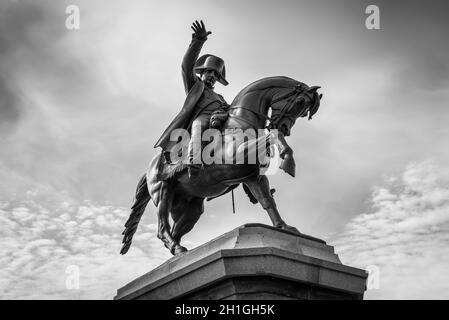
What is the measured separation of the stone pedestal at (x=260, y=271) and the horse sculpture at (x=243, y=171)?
2.14ft

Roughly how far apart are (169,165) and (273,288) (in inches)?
147

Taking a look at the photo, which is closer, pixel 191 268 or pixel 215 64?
pixel 191 268

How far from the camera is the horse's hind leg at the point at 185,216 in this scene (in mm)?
13270

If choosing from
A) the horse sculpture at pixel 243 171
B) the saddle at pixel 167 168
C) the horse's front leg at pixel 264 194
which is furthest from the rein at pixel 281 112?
the saddle at pixel 167 168

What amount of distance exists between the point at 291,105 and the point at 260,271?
3297 millimetres

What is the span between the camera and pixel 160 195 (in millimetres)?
13125

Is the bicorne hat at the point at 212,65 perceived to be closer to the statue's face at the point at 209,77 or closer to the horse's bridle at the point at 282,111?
the statue's face at the point at 209,77

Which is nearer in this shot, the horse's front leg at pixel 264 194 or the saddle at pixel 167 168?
the horse's front leg at pixel 264 194

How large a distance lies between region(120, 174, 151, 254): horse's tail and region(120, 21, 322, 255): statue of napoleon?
0.32 metres

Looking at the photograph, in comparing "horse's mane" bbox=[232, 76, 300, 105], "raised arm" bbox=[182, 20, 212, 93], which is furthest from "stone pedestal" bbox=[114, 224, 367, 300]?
"raised arm" bbox=[182, 20, 212, 93]

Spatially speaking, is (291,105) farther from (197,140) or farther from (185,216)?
(185,216)
